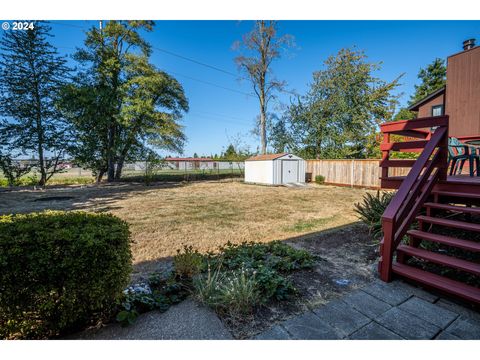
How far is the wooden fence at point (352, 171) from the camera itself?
1118cm

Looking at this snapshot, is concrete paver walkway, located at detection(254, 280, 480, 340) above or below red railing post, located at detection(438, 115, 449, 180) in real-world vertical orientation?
below

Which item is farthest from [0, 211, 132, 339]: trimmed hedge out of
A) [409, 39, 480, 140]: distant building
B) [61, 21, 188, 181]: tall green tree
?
[61, 21, 188, 181]: tall green tree

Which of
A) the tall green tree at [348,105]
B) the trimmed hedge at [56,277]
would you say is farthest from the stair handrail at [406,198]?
the tall green tree at [348,105]

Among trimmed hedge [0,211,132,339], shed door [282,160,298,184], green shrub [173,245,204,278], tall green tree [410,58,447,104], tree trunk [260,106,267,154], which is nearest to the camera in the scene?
trimmed hedge [0,211,132,339]

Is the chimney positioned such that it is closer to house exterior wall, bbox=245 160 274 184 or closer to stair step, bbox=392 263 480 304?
house exterior wall, bbox=245 160 274 184

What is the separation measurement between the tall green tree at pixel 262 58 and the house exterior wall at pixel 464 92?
31.4 ft

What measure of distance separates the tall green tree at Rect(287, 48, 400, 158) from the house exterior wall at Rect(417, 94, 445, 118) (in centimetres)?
367

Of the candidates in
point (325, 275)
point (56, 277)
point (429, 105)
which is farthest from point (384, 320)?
point (429, 105)

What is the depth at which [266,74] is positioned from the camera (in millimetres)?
16281

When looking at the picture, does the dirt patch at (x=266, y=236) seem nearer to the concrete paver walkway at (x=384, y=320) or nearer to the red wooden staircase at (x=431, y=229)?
the concrete paver walkway at (x=384, y=320)

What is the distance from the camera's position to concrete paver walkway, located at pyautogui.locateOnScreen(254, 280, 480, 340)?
59.1 inches

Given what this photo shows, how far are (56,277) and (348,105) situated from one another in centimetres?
1902
